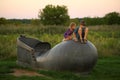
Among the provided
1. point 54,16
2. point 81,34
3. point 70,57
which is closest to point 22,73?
point 70,57

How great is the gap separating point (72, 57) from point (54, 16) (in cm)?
5380

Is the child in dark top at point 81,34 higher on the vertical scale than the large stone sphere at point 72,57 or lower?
higher

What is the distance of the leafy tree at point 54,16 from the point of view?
63.5 m

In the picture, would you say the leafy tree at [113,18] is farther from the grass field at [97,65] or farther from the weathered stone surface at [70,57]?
the weathered stone surface at [70,57]

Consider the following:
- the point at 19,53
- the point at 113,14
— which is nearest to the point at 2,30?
the point at 19,53

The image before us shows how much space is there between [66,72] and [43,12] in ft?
179

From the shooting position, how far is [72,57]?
10.9 m

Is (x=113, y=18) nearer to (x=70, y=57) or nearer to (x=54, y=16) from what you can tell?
(x=54, y=16)

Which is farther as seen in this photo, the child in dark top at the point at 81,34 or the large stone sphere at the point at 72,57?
the child in dark top at the point at 81,34

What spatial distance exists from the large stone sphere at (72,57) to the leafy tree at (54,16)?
51.9 m

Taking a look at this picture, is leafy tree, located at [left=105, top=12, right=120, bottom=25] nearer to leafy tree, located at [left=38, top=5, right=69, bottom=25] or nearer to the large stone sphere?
leafy tree, located at [left=38, top=5, right=69, bottom=25]

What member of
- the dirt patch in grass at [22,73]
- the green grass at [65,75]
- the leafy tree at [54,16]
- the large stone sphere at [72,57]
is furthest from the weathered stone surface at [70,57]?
the leafy tree at [54,16]

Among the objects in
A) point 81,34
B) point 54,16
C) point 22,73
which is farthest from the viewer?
point 54,16

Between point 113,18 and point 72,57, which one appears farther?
point 113,18
